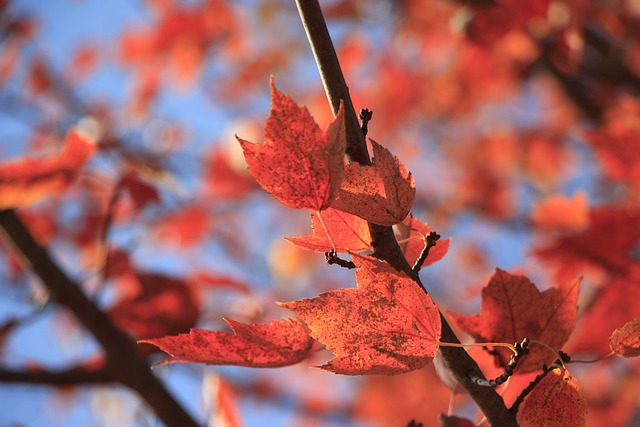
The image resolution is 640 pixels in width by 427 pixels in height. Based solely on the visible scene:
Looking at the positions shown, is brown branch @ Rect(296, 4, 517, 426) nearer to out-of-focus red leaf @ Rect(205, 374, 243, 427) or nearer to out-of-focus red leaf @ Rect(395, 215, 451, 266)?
out-of-focus red leaf @ Rect(395, 215, 451, 266)

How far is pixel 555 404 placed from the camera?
437mm

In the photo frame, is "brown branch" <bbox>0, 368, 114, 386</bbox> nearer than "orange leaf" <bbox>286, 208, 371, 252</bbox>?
No

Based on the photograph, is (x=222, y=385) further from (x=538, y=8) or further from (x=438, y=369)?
(x=538, y=8)

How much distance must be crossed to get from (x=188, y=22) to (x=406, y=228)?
9.29ft

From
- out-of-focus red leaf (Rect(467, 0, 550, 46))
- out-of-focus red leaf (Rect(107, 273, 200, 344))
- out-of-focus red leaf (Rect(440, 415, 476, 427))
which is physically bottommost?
out-of-focus red leaf (Rect(107, 273, 200, 344))

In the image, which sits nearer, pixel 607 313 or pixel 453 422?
pixel 453 422

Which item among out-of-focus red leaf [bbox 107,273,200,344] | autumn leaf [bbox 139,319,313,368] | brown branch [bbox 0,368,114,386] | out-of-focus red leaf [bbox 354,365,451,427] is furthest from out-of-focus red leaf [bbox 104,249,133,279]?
out-of-focus red leaf [bbox 354,365,451,427]

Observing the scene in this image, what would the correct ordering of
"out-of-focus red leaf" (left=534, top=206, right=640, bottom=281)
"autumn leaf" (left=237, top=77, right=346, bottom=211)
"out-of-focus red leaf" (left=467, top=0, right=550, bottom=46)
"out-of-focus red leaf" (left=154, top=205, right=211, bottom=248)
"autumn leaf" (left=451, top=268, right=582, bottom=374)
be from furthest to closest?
"out-of-focus red leaf" (left=154, top=205, right=211, bottom=248) → "out-of-focus red leaf" (left=467, top=0, right=550, bottom=46) → "out-of-focus red leaf" (left=534, top=206, right=640, bottom=281) → "autumn leaf" (left=451, top=268, right=582, bottom=374) → "autumn leaf" (left=237, top=77, right=346, bottom=211)

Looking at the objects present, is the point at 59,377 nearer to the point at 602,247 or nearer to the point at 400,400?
the point at 602,247

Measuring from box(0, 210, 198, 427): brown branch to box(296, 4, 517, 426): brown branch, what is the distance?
50 centimetres

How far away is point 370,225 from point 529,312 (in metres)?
0.16

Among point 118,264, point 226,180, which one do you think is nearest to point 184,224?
point 226,180

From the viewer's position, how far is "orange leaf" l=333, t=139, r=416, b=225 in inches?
16.4

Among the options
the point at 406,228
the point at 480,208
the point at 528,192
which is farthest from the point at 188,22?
the point at 406,228
